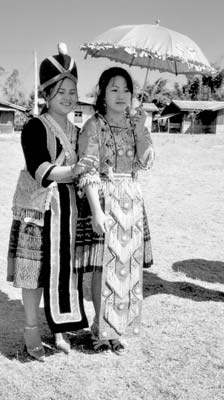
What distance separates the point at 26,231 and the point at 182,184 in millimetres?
9138

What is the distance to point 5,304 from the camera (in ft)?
13.6

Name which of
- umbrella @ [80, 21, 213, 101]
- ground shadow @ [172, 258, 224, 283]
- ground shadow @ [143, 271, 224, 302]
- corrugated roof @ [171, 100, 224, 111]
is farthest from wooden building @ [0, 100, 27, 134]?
umbrella @ [80, 21, 213, 101]

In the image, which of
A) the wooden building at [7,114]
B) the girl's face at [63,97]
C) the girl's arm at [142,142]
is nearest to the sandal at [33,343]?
the girl's arm at [142,142]

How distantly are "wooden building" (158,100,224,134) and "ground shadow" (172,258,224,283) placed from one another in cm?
3368

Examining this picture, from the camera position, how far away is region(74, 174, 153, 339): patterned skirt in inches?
116

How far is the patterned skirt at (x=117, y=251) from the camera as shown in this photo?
2959 millimetres

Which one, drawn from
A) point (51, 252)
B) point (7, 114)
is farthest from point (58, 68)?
point (7, 114)

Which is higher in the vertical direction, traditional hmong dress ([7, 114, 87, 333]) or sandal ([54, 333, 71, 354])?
traditional hmong dress ([7, 114, 87, 333])

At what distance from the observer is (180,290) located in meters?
4.65

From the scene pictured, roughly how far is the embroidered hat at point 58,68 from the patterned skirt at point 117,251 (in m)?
0.69

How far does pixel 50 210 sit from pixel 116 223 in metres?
0.43

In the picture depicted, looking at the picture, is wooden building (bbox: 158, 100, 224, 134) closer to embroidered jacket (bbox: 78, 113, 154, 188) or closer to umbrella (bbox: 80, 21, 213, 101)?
umbrella (bbox: 80, 21, 213, 101)

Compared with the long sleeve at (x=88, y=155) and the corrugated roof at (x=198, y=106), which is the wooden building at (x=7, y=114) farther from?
the long sleeve at (x=88, y=155)

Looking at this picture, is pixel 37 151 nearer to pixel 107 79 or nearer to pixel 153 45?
pixel 107 79
